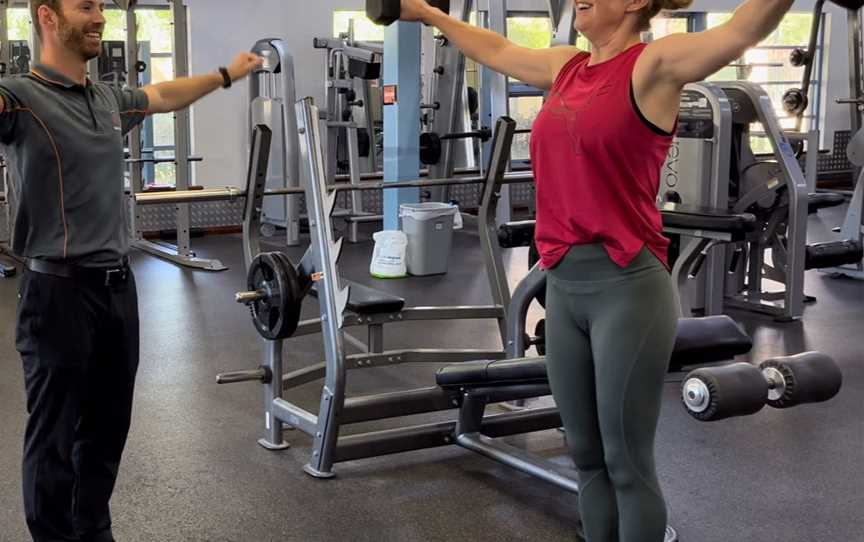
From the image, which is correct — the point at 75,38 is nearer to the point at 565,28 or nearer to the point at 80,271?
the point at 80,271

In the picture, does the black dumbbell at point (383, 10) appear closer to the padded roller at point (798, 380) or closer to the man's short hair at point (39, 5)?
the man's short hair at point (39, 5)

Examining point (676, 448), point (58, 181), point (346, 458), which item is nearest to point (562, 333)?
point (58, 181)

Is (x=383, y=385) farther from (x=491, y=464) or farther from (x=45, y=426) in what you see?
(x=45, y=426)

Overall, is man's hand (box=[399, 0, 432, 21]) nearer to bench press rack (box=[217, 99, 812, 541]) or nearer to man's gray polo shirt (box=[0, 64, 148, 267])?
man's gray polo shirt (box=[0, 64, 148, 267])

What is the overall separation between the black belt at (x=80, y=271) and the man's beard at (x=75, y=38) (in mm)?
422

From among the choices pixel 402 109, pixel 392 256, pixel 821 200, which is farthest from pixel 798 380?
pixel 402 109

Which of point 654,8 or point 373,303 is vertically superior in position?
point 654,8

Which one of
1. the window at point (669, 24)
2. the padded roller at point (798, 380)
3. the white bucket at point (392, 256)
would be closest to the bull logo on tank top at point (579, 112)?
the padded roller at point (798, 380)

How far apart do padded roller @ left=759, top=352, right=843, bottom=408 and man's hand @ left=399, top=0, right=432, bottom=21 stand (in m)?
0.95

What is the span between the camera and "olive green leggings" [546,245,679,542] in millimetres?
1606

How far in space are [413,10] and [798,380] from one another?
102 centimetres

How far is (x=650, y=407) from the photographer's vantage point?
1646 millimetres

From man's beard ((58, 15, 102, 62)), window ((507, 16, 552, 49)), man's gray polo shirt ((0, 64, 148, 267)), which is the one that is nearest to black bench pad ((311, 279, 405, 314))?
man's gray polo shirt ((0, 64, 148, 267))

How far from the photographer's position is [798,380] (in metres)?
1.67
